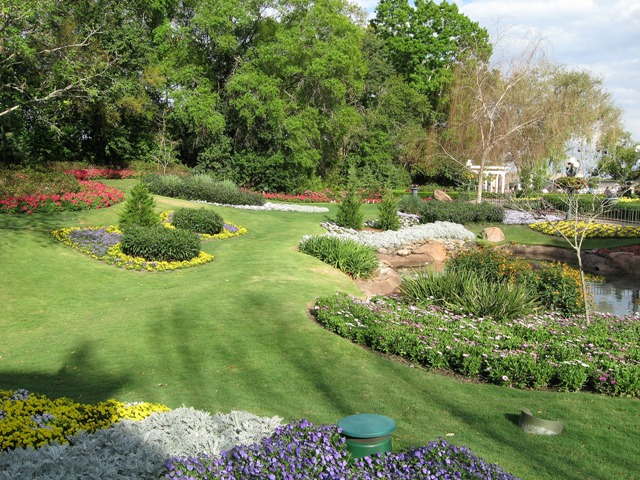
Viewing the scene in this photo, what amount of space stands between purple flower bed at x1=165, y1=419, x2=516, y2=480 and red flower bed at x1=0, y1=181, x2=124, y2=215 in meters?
13.6

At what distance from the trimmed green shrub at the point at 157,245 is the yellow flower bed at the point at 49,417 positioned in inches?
301

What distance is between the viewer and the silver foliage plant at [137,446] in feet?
11.9

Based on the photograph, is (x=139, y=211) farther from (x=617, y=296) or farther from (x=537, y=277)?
(x=617, y=296)

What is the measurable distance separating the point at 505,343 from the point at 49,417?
5.52 metres

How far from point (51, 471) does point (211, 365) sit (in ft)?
10.8

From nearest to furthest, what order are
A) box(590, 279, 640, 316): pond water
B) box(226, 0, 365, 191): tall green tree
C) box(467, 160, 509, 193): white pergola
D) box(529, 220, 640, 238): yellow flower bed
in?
1. box(590, 279, 640, 316): pond water
2. box(529, 220, 640, 238): yellow flower bed
3. box(226, 0, 365, 191): tall green tree
4. box(467, 160, 509, 193): white pergola

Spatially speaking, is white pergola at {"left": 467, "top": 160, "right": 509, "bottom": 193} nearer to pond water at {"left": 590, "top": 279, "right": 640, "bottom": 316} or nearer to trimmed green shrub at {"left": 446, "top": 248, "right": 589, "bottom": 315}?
pond water at {"left": 590, "top": 279, "right": 640, "bottom": 316}

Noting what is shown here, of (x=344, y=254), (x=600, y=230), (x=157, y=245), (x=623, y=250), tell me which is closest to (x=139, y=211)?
(x=157, y=245)

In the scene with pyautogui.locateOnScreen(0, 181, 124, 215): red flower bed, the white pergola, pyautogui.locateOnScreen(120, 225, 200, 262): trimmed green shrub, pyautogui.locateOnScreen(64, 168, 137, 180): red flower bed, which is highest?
the white pergola

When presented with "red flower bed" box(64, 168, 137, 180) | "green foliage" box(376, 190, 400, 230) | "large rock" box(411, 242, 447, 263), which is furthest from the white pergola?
"red flower bed" box(64, 168, 137, 180)

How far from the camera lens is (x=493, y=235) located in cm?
2103

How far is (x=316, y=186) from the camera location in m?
31.5

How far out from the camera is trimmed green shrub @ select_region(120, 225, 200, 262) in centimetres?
1245

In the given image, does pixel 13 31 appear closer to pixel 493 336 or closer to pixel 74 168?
pixel 74 168
